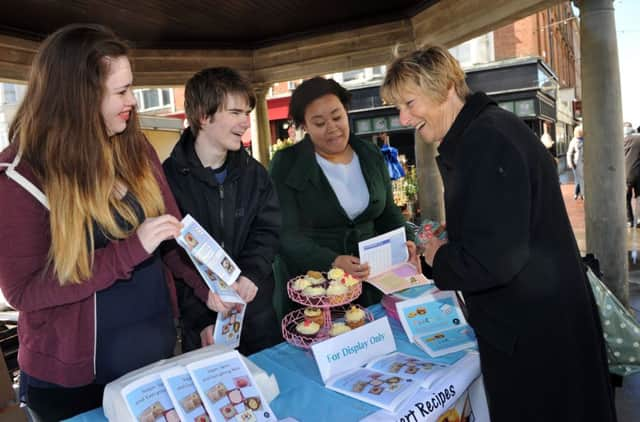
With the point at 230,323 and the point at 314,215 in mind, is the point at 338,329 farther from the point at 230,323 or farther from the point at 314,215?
the point at 314,215

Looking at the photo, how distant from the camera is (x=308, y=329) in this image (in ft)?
6.16

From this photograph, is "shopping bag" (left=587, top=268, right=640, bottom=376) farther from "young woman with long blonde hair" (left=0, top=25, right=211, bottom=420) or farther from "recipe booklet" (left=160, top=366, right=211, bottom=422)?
"young woman with long blonde hair" (left=0, top=25, right=211, bottom=420)

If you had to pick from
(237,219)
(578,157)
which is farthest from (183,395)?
(578,157)

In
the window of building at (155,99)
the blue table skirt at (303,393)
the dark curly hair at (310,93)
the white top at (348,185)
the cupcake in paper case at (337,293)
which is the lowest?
the blue table skirt at (303,393)

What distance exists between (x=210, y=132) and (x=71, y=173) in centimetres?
74

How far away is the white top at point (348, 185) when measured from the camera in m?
2.67

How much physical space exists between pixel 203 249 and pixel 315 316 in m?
0.71

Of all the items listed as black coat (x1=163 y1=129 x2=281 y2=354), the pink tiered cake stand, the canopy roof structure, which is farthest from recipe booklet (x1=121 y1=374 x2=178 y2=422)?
the canopy roof structure

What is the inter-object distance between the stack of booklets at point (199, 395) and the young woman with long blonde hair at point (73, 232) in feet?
1.08

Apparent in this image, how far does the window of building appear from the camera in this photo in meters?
22.9

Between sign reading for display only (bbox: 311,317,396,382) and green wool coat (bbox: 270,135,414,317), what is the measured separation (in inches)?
30.5

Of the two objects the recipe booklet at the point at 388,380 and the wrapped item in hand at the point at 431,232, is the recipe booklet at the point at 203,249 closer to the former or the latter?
the recipe booklet at the point at 388,380

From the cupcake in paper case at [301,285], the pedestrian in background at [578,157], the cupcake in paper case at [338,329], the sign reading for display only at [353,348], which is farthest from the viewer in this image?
the pedestrian in background at [578,157]

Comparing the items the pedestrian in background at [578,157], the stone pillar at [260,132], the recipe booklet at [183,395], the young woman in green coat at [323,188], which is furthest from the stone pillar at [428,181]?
the recipe booklet at [183,395]
